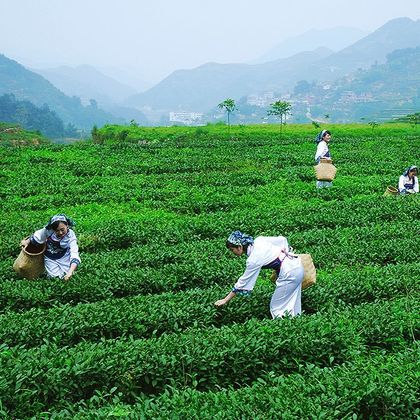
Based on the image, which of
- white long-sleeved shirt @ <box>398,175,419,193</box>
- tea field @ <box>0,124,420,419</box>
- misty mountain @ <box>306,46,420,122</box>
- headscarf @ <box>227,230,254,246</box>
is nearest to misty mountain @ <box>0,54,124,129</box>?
misty mountain @ <box>306,46,420,122</box>

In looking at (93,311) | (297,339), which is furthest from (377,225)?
(93,311)

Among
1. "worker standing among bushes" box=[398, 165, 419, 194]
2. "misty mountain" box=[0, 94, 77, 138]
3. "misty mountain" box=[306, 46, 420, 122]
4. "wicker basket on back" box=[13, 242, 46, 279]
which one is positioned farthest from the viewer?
"misty mountain" box=[306, 46, 420, 122]

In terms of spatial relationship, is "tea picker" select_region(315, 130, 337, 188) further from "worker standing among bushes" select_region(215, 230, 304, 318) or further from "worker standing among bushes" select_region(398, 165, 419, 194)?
"worker standing among bushes" select_region(215, 230, 304, 318)

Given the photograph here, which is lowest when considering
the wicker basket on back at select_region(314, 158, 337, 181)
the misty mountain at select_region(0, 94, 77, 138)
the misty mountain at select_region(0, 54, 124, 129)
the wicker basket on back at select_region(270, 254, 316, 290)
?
the wicker basket on back at select_region(270, 254, 316, 290)

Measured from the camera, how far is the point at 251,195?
1742 centimetres

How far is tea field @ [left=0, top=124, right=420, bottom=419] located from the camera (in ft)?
17.6

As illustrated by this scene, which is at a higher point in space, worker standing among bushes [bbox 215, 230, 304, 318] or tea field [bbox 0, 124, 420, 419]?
worker standing among bushes [bbox 215, 230, 304, 318]

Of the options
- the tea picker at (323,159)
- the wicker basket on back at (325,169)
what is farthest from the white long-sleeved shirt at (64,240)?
the wicker basket on back at (325,169)

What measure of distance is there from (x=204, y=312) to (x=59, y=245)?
A: 290 centimetres

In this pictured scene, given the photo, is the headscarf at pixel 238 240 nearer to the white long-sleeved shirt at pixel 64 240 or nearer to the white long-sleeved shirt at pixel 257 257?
the white long-sleeved shirt at pixel 257 257

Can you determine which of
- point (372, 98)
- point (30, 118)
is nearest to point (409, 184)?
point (30, 118)

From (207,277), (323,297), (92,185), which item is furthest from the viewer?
(92,185)

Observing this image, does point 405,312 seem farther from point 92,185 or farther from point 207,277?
point 92,185

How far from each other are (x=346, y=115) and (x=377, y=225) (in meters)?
164
